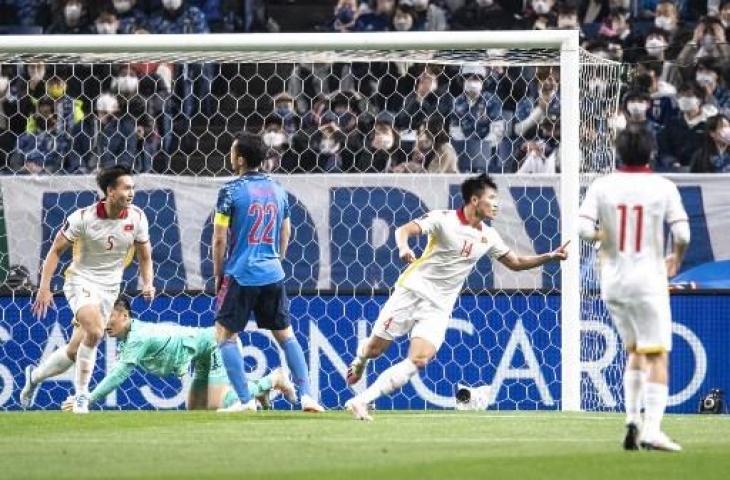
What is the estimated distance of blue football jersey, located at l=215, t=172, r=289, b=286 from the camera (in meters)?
13.9

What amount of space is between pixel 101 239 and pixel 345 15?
8.56 metres

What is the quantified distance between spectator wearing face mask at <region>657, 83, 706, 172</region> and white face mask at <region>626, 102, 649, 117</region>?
0.37m

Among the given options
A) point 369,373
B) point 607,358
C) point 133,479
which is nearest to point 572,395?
point 607,358

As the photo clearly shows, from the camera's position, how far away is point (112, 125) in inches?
708

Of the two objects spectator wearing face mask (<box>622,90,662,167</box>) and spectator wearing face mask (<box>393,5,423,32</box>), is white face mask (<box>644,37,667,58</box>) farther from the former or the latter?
spectator wearing face mask (<box>393,5,423,32</box>)

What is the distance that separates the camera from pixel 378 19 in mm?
22750

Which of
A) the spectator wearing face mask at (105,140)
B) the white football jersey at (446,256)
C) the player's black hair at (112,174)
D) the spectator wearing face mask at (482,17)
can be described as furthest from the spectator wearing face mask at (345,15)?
the white football jersey at (446,256)

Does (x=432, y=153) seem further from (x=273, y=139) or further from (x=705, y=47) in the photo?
(x=705, y=47)

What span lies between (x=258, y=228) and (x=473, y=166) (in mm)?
4313

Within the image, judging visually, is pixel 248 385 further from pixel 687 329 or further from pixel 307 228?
pixel 687 329

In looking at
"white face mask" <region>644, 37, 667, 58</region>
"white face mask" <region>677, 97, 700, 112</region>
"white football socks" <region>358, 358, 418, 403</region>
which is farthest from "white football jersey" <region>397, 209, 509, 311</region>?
"white face mask" <region>644, 37, 667, 58</region>

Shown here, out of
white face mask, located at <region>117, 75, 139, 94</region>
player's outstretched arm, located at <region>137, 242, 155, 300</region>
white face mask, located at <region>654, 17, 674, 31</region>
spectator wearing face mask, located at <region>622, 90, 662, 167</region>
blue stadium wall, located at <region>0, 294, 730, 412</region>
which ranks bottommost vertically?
blue stadium wall, located at <region>0, 294, 730, 412</region>

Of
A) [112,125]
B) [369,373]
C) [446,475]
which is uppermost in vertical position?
[112,125]

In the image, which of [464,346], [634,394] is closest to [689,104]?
[464,346]
